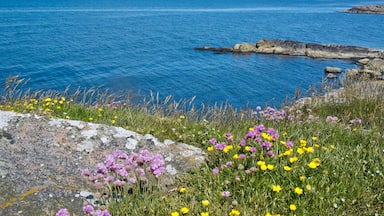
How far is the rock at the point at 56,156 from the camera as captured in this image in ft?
15.0

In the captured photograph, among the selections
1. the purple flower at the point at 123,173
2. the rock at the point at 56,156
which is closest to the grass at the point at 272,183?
the purple flower at the point at 123,173

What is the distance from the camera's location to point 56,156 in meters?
5.56

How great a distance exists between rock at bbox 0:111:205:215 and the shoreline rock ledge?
48017 mm

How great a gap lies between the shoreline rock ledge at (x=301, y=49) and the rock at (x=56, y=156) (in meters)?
48.0

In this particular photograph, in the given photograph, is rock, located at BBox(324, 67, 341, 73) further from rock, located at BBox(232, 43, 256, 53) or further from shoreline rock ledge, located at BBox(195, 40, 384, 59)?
rock, located at BBox(232, 43, 256, 53)

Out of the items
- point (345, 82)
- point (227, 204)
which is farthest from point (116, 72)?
point (227, 204)

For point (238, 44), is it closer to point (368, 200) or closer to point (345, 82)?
point (345, 82)

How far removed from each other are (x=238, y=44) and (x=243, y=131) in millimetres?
49657

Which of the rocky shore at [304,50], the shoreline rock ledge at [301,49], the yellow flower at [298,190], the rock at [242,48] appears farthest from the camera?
the rock at [242,48]

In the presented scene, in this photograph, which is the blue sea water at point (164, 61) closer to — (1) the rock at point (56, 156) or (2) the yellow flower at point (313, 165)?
(1) the rock at point (56, 156)

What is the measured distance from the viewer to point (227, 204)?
4.27m

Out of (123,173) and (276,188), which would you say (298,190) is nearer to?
(276,188)

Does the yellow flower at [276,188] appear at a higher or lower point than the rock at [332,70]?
higher

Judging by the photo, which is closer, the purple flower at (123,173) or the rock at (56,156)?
the purple flower at (123,173)
